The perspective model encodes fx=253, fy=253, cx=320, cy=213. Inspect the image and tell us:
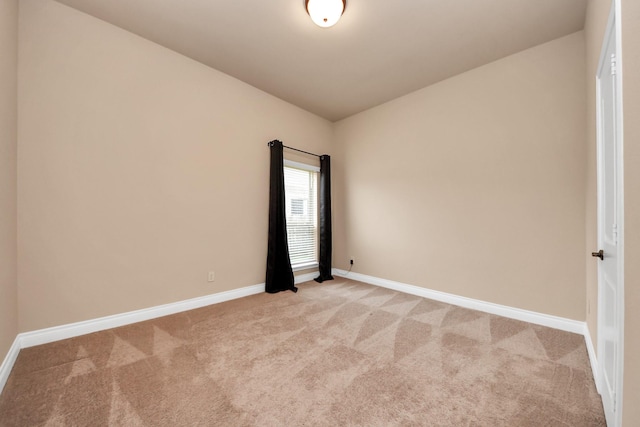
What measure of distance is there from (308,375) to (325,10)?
9.38ft

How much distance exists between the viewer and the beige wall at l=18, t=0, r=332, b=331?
214 cm

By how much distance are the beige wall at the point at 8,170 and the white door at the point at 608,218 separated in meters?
3.54

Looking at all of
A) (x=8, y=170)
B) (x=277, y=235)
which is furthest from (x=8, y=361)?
(x=277, y=235)

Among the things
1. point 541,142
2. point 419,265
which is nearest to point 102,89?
point 419,265

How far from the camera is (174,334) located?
2.34 meters

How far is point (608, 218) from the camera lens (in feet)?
4.88

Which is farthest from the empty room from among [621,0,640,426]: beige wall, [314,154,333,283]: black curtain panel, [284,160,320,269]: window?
[314,154,333,283]: black curtain panel

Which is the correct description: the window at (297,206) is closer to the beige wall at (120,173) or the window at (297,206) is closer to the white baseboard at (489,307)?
the beige wall at (120,173)

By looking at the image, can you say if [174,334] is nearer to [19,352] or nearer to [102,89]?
[19,352]

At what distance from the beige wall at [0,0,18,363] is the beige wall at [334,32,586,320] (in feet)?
12.6

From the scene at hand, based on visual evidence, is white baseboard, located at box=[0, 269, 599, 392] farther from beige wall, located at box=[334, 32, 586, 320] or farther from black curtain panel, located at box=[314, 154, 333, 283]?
black curtain panel, located at box=[314, 154, 333, 283]

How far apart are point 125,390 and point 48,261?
4.69ft

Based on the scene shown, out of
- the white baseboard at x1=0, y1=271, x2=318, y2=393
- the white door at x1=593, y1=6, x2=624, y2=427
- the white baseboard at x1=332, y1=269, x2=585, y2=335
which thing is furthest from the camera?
the white baseboard at x1=332, y1=269, x2=585, y2=335

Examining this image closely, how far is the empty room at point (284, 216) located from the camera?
147 cm
